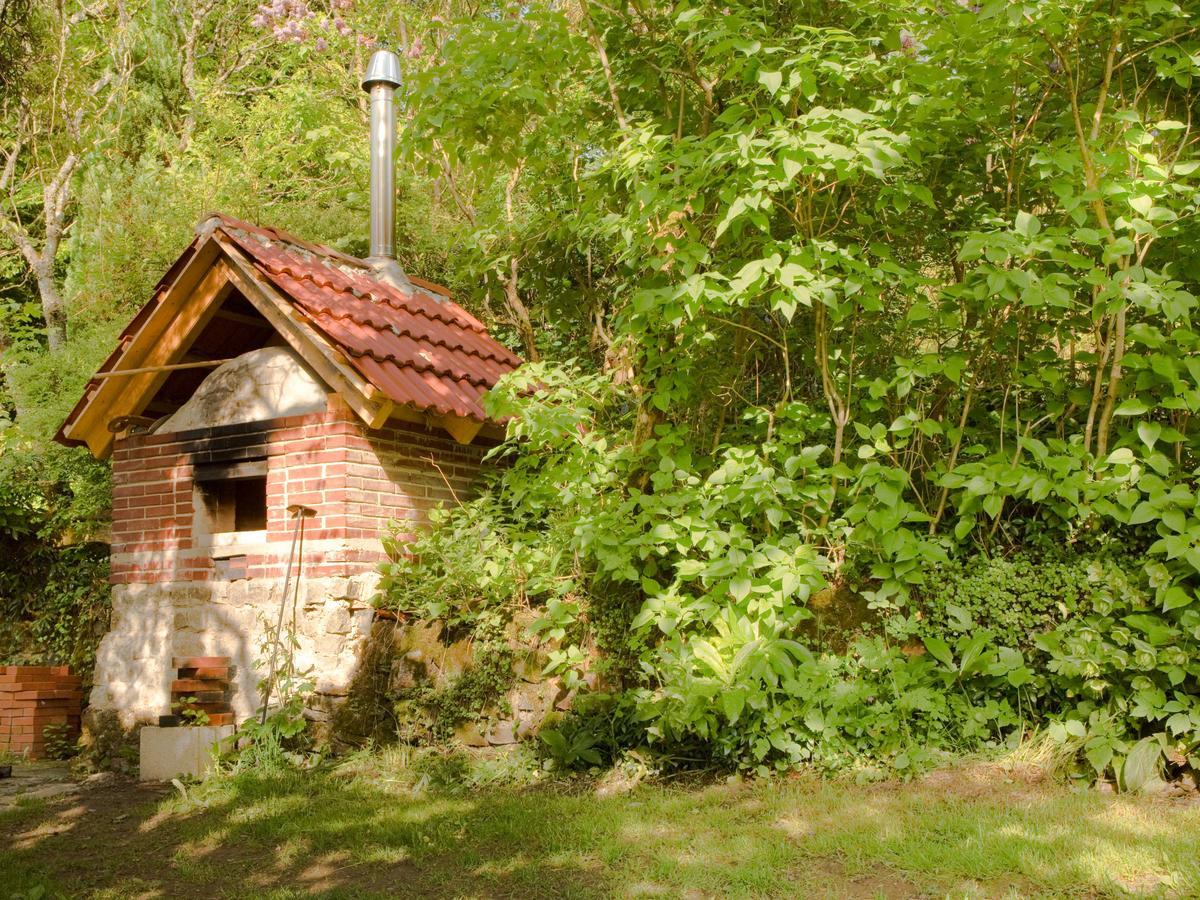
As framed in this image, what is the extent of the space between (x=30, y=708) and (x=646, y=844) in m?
7.27

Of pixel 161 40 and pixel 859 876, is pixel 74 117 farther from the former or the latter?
pixel 859 876

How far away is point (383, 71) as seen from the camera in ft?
32.6

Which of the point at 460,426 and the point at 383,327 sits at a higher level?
the point at 383,327

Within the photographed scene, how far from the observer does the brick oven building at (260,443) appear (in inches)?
291

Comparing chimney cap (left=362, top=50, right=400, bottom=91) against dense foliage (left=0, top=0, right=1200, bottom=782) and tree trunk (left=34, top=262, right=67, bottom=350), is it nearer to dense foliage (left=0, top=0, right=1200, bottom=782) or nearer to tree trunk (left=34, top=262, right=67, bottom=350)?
dense foliage (left=0, top=0, right=1200, bottom=782)

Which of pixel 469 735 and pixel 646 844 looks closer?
pixel 646 844

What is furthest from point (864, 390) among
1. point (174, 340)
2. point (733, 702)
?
point (174, 340)

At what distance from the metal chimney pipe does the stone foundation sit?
3.62 meters

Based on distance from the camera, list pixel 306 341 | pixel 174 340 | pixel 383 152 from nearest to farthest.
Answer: pixel 306 341
pixel 174 340
pixel 383 152

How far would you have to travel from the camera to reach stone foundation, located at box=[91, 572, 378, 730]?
7309 mm

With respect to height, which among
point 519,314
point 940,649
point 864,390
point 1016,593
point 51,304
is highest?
point 51,304

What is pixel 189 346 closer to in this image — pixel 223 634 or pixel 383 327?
pixel 383 327

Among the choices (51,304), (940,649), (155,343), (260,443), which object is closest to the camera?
(940,649)

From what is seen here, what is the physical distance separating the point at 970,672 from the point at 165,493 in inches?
255
